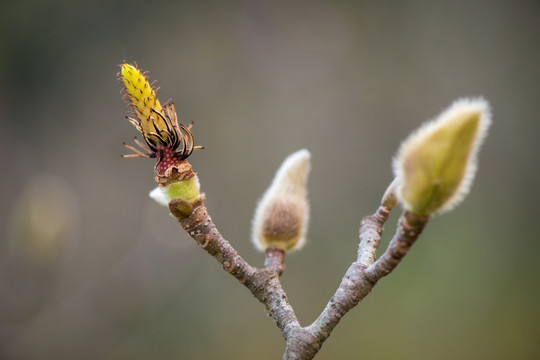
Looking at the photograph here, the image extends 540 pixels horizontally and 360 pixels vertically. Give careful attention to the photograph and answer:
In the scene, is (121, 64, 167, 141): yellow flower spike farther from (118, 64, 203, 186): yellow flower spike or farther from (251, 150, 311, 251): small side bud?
(251, 150, 311, 251): small side bud

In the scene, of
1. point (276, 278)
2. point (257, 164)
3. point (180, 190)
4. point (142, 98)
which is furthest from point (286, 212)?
point (257, 164)

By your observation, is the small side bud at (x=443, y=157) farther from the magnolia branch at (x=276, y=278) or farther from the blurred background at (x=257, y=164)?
the blurred background at (x=257, y=164)

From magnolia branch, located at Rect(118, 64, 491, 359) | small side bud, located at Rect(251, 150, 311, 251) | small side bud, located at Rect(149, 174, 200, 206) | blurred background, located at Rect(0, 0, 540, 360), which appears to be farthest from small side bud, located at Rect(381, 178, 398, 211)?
blurred background, located at Rect(0, 0, 540, 360)

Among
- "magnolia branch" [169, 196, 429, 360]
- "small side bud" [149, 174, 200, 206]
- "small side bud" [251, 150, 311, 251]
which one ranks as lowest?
"magnolia branch" [169, 196, 429, 360]

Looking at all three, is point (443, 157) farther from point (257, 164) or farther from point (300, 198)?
point (257, 164)

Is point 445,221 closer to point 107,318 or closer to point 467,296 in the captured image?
point 467,296

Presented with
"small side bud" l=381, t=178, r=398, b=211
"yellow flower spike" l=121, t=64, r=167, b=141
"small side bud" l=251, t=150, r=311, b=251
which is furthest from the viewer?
"small side bud" l=251, t=150, r=311, b=251
